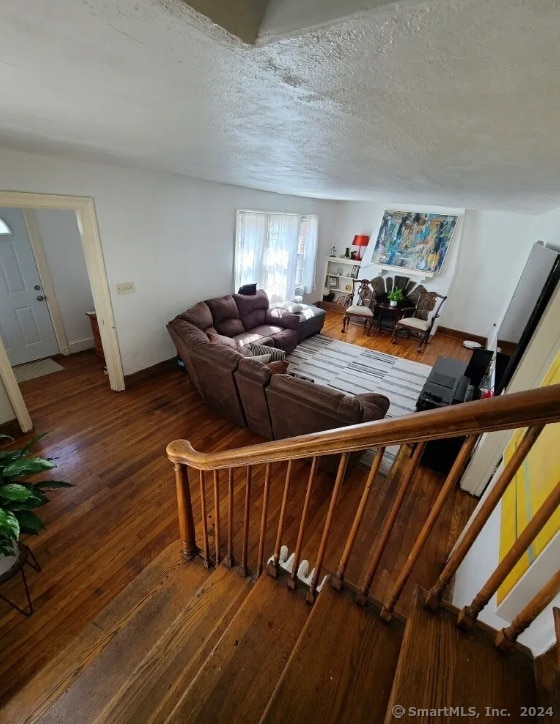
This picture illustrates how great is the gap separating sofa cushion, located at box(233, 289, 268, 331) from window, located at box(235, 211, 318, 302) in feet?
1.25

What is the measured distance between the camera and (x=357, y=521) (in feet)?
3.22

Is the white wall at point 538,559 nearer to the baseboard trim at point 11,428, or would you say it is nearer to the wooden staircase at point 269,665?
the wooden staircase at point 269,665

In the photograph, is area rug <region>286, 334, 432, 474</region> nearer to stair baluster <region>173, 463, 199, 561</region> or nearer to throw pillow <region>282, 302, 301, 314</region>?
throw pillow <region>282, 302, 301, 314</region>

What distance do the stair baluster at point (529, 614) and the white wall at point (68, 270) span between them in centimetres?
506

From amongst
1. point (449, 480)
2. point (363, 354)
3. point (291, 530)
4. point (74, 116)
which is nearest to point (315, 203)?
point (363, 354)

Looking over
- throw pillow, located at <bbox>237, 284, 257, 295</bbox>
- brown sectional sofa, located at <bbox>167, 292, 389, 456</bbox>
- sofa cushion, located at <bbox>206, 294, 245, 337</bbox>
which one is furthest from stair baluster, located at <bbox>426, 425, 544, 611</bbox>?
throw pillow, located at <bbox>237, 284, 257, 295</bbox>

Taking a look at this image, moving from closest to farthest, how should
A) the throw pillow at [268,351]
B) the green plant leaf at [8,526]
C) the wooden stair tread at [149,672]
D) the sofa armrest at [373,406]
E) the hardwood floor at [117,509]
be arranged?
1. the wooden stair tread at [149,672]
2. the green plant leaf at [8,526]
3. the hardwood floor at [117,509]
4. the sofa armrest at [373,406]
5. the throw pillow at [268,351]

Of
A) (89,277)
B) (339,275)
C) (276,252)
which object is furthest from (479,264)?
(89,277)

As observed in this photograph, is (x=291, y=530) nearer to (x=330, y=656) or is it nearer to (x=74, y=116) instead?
(x=330, y=656)

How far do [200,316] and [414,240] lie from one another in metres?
4.56

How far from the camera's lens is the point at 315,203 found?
6090 millimetres

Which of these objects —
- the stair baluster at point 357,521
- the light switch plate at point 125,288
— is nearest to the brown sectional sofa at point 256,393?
the light switch plate at point 125,288

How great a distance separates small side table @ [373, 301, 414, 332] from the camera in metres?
5.79

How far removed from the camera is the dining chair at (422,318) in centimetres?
542
